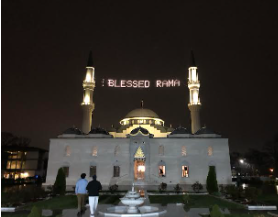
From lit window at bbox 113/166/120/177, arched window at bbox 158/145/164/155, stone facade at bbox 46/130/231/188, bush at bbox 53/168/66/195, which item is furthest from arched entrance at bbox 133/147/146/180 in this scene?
bush at bbox 53/168/66/195

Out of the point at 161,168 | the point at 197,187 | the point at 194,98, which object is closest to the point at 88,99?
the point at 161,168

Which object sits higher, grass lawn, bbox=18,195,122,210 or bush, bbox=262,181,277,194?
bush, bbox=262,181,277,194

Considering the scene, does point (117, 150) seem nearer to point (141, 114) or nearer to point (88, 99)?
point (88, 99)

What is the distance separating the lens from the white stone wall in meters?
29.2

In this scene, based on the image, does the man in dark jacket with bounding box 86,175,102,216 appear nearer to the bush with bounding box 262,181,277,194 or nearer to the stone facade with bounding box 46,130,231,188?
the bush with bounding box 262,181,277,194

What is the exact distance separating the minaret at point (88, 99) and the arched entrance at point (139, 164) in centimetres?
911

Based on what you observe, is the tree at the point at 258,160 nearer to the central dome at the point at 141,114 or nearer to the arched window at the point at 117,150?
the central dome at the point at 141,114

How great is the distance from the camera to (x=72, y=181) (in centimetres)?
2938

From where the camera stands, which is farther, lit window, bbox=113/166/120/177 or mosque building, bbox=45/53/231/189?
lit window, bbox=113/166/120/177

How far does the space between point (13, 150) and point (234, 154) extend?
59.0m

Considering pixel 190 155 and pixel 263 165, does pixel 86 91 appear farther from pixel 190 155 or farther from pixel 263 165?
pixel 263 165

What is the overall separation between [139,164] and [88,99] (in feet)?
42.0

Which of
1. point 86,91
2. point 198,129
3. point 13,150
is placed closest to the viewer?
point 198,129

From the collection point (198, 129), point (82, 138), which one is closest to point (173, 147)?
point (198, 129)
